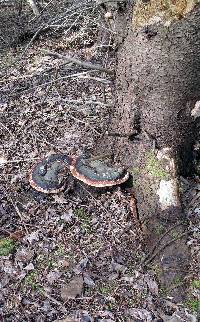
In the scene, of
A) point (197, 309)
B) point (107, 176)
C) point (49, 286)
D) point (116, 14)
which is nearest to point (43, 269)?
point (49, 286)

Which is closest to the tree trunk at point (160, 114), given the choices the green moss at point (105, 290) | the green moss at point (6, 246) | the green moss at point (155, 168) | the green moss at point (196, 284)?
the green moss at point (155, 168)

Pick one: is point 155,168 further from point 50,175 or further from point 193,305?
point 193,305

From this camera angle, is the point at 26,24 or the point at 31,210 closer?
the point at 31,210

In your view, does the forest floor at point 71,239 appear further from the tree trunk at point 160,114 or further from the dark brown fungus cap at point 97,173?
the dark brown fungus cap at point 97,173

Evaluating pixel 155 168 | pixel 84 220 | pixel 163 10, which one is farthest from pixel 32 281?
pixel 163 10

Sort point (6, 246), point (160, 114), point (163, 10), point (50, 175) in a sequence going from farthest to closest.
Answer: point (50, 175) < point (6, 246) < point (160, 114) < point (163, 10)

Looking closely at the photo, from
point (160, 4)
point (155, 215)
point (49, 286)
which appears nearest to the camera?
point (160, 4)

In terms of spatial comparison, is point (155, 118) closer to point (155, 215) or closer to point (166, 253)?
point (155, 215)

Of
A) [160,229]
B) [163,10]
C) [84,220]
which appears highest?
[163,10]
